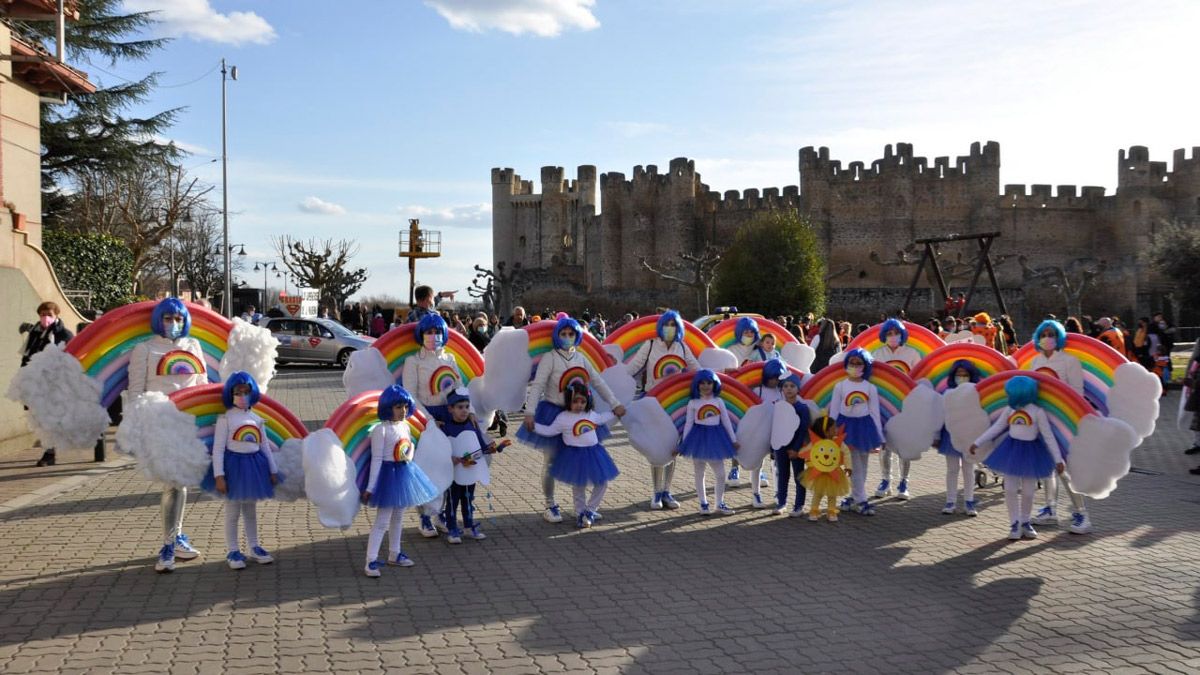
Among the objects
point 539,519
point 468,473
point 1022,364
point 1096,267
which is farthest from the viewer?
point 1096,267

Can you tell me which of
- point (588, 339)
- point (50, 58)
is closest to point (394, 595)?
point (588, 339)

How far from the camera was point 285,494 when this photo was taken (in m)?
7.95

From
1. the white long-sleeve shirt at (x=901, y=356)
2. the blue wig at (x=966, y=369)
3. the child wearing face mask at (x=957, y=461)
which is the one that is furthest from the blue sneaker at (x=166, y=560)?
the white long-sleeve shirt at (x=901, y=356)

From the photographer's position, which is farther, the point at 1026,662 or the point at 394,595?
the point at 394,595

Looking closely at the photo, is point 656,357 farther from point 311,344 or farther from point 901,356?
point 311,344

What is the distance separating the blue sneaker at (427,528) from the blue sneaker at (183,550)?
191 cm

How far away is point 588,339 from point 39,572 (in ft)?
17.0

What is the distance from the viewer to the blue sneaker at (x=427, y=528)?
9.18 meters

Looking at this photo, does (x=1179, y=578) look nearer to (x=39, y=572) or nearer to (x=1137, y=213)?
(x=39, y=572)

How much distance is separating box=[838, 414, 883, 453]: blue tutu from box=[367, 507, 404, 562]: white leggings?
4430 millimetres

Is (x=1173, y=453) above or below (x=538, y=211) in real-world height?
below

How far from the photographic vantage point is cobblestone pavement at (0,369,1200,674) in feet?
19.8

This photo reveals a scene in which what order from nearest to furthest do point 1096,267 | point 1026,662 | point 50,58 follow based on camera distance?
point 1026,662, point 50,58, point 1096,267

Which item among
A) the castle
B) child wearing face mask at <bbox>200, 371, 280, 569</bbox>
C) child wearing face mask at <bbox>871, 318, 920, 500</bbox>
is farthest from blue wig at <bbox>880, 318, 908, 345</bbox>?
the castle
